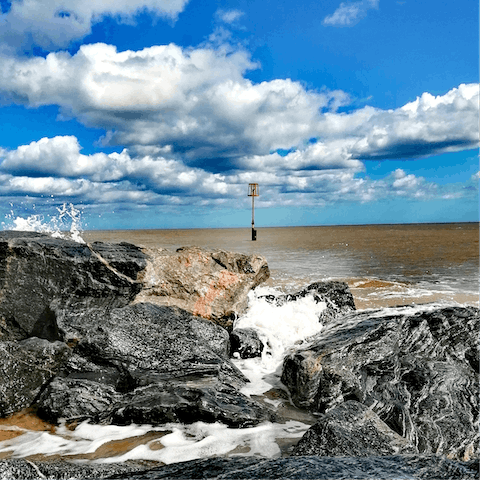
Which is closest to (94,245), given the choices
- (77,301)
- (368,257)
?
(77,301)

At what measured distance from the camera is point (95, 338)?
5422 mm

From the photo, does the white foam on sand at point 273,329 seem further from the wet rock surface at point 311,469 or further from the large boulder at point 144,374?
the wet rock surface at point 311,469

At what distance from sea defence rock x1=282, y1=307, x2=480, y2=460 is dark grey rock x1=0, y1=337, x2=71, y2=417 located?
2917mm

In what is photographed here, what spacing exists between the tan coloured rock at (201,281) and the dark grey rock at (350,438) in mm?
3788

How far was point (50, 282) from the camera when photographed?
6578mm

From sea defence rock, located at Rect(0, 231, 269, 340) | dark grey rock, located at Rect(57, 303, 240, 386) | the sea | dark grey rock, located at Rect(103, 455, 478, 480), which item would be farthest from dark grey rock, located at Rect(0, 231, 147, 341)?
dark grey rock, located at Rect(103, 455, 478, 480)

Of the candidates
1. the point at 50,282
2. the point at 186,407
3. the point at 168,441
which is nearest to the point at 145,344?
the point at 186,407

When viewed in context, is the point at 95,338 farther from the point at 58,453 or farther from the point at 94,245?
the point at 94,245

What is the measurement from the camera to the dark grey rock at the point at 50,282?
6.42 meters

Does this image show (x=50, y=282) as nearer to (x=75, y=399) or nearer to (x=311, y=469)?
(x=75, y=399)

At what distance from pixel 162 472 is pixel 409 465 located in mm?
1475

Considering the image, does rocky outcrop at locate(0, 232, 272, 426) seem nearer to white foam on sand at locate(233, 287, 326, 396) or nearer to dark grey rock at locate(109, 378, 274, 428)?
dark grey rock at locate(109, 378, 274, 428)

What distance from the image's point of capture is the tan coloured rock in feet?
23.2

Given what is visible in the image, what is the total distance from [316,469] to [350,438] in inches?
44.1
